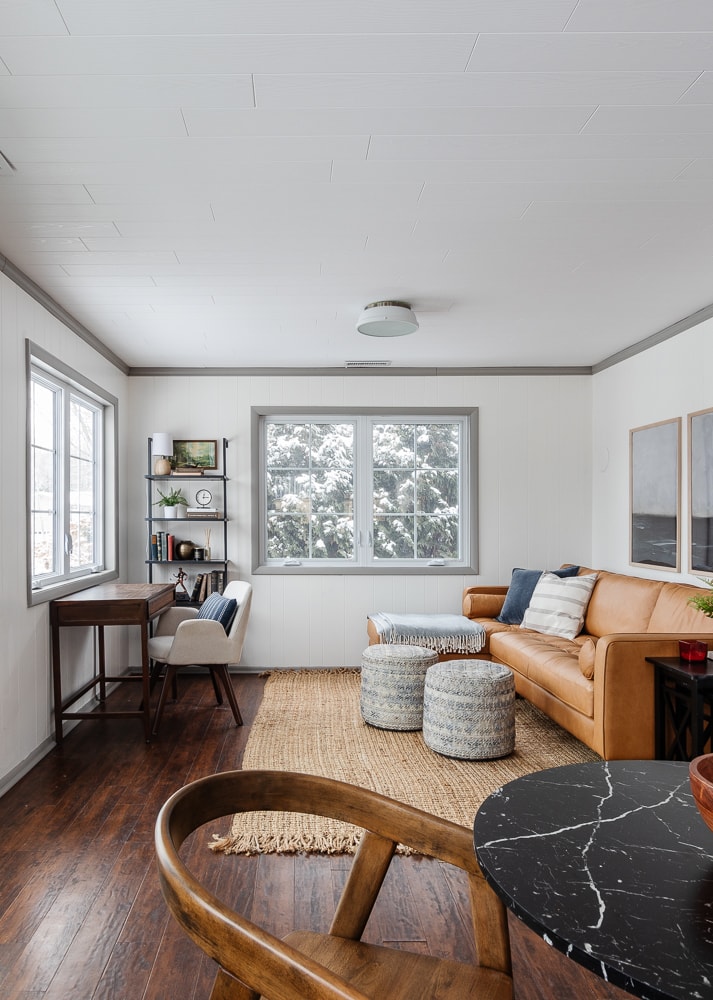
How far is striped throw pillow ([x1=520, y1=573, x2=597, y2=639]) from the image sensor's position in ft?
16.4

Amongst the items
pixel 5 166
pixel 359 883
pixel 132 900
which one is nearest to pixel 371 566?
pixel 132 900

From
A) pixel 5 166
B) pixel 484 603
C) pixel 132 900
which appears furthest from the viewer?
pixel 484 603

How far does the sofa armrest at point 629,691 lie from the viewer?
135 inches

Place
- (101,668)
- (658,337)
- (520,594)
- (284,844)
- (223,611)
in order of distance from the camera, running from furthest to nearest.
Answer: (520,594) → (658,337) → (101,668) → (223,611) → (284,844)

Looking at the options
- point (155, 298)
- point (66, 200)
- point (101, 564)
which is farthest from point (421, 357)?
point (66, 200)

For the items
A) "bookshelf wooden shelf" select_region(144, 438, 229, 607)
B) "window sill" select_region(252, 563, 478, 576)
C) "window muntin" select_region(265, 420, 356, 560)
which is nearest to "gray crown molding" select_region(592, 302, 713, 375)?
"window sill" select_region(252, 563, 478, 576)

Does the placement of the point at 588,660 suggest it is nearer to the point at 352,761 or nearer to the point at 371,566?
the point at 352,761

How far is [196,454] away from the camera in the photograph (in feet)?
19.9

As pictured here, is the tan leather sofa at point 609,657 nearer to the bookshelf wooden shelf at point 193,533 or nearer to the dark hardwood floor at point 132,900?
the dark hardwood floor at point 132,900

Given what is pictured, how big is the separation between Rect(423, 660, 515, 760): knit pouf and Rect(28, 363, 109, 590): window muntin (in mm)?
2253

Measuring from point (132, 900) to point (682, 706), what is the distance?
241cm

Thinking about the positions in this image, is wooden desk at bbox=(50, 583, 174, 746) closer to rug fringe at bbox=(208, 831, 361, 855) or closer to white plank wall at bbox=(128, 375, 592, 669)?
rug fringe at bbox=(208, 831, 361, 855)

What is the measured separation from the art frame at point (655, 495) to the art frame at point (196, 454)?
3250 mm

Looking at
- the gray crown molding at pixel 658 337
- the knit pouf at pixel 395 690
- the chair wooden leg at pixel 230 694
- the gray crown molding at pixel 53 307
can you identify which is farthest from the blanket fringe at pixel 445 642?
the gray crown molding at pixel 53 307
